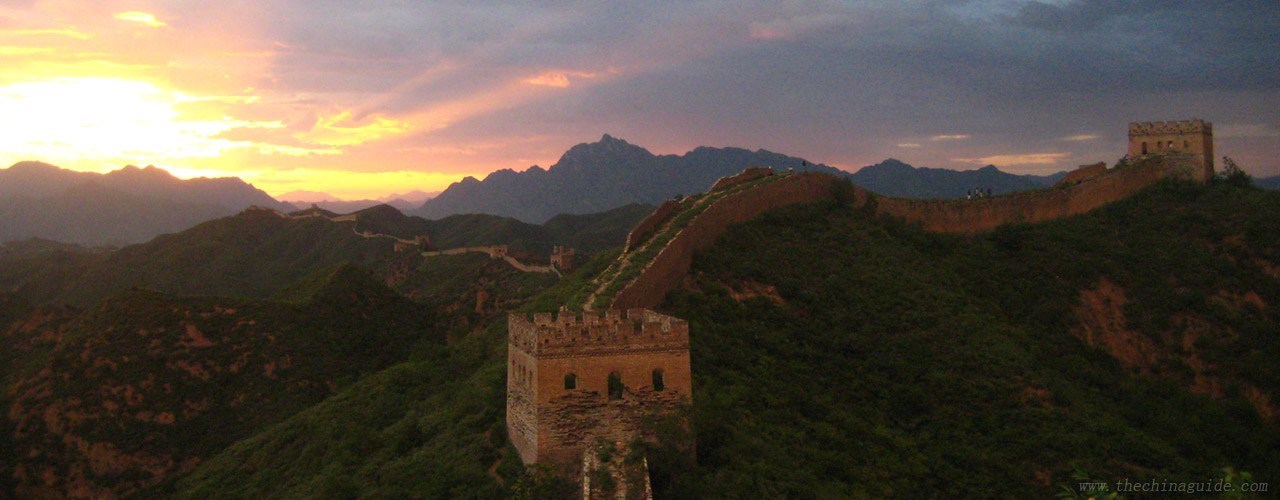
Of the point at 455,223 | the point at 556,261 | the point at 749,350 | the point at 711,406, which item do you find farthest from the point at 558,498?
the point at 455,223

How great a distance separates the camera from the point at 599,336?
43.7ft

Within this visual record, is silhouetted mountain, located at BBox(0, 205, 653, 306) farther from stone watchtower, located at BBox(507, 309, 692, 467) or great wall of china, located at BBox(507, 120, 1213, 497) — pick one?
stone watchtower, located at BBox(507, 309, 692, 467)

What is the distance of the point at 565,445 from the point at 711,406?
3.22 metres

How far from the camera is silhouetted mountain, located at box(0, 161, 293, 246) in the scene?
15038cm

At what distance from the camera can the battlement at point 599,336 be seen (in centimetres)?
1313

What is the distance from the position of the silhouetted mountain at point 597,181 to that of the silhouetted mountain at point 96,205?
43384mm

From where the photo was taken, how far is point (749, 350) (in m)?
21.7

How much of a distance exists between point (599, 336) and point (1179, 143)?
136 ft

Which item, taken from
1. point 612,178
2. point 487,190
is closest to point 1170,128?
point 612,178

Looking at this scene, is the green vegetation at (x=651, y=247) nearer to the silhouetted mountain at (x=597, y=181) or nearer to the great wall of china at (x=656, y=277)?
the great wall of china at (x=656, y=277)

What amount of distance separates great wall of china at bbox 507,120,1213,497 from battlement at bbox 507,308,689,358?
2 cm

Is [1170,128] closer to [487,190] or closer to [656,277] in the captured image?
[656,277]

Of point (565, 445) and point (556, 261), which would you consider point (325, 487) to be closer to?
point (565, 445)

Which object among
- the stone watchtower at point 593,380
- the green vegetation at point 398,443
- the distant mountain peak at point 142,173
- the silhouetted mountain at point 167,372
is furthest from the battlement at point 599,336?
the distant mountain peak at point 142,173
